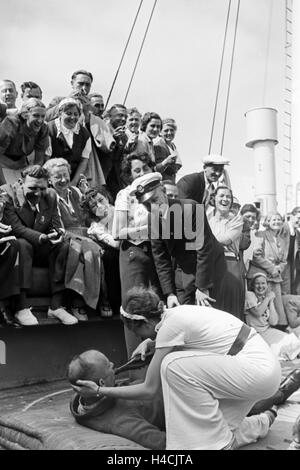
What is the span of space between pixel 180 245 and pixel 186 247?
49 mm

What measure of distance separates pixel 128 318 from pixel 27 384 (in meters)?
1.82

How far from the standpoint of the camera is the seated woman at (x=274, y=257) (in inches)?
241

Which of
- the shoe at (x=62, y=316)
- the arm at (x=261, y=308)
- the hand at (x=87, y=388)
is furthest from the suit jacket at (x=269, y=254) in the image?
the hand at (x=87, y=388)

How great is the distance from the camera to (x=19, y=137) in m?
4.92

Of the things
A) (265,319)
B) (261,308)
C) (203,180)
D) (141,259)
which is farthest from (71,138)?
(265,319)

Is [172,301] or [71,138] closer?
[172,301]

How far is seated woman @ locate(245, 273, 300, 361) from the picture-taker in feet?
18.9

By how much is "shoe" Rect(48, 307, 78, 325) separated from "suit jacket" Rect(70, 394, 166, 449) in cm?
126

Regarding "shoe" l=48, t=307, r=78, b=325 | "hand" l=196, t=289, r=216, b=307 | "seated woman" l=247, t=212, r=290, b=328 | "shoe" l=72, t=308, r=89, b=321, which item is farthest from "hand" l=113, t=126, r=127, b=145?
"hand" l=196, t=289, r=216, b=307

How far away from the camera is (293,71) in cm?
1494

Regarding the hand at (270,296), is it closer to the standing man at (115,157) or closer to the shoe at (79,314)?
the standing man at (115,157)

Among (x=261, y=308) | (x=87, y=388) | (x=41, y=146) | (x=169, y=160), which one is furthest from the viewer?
(x=169, y=160)

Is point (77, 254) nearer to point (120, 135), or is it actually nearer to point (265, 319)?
point (120, 135)
